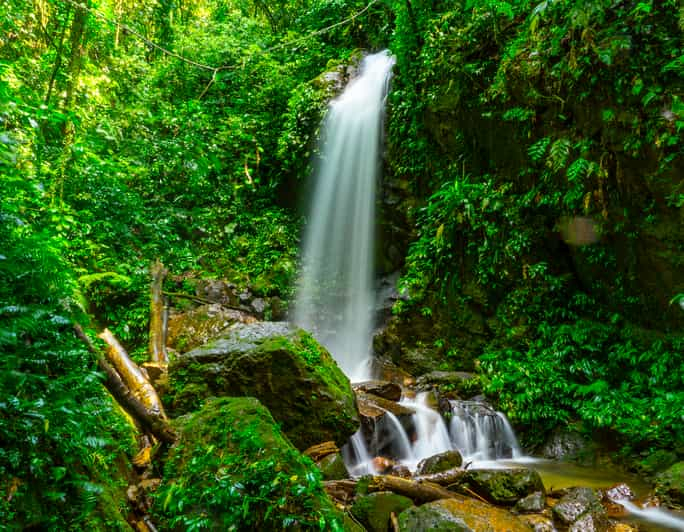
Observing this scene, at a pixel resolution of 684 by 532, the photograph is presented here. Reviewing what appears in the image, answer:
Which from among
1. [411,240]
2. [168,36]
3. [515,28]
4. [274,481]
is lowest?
[274,481]

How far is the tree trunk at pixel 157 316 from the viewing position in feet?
20.4

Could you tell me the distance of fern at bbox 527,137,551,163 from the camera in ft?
21.0

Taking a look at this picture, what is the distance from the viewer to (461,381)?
22.0ft

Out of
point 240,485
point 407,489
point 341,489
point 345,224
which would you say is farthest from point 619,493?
point 345,224

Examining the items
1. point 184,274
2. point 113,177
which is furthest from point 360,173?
point 113,177

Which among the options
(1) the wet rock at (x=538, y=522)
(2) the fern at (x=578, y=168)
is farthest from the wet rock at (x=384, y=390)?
(2) the fern at (x=578, y=168)

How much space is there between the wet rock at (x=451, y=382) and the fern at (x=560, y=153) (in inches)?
134

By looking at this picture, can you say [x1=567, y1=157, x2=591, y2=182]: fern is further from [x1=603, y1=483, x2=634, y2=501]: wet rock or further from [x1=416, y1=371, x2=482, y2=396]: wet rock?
[x1=603, y1=483, x2=634, y2=501]: wet rock

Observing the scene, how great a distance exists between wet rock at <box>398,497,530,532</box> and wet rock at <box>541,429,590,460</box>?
8.43 ft

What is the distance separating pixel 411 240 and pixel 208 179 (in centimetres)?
582

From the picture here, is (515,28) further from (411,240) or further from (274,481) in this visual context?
(274,481)

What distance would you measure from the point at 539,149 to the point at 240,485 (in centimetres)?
620

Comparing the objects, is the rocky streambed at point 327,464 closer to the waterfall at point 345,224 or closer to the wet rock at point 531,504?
the wet rock at point 531,504

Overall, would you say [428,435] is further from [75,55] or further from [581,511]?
[75,55]
